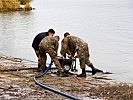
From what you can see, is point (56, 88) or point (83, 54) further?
point (83, 54)

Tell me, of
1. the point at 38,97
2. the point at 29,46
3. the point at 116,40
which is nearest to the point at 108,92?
the point at 38,97

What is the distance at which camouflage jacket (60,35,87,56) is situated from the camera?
49.5 ft

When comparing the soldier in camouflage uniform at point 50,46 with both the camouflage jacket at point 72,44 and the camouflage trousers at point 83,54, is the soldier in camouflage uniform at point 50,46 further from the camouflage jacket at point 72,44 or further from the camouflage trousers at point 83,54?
the camouflage trousers at point 83,54

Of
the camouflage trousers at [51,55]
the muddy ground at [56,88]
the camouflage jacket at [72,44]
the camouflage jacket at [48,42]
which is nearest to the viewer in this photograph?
the muddy ground at [56,88]

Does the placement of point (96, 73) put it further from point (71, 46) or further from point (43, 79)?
point (43, 79)

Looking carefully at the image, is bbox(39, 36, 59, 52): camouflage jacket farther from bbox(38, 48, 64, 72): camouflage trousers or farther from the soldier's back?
bbox(38, 48, 64, 72): camouflage trousers

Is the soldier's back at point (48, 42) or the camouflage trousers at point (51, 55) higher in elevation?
the soldier's back at point (48, 42)

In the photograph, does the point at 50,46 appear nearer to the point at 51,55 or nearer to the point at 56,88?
the point at 51,55

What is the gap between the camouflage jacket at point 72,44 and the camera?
15102mm

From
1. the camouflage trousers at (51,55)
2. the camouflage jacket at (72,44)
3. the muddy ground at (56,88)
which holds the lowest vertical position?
the muddy ground at (56,88)

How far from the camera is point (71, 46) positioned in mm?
15359

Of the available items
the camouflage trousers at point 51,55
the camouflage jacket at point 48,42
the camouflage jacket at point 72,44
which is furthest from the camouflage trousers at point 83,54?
the camouflage jacket at point 48,42

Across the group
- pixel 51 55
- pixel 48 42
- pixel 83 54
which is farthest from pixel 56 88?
pixel 83 54

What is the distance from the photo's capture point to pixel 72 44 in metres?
15.3
